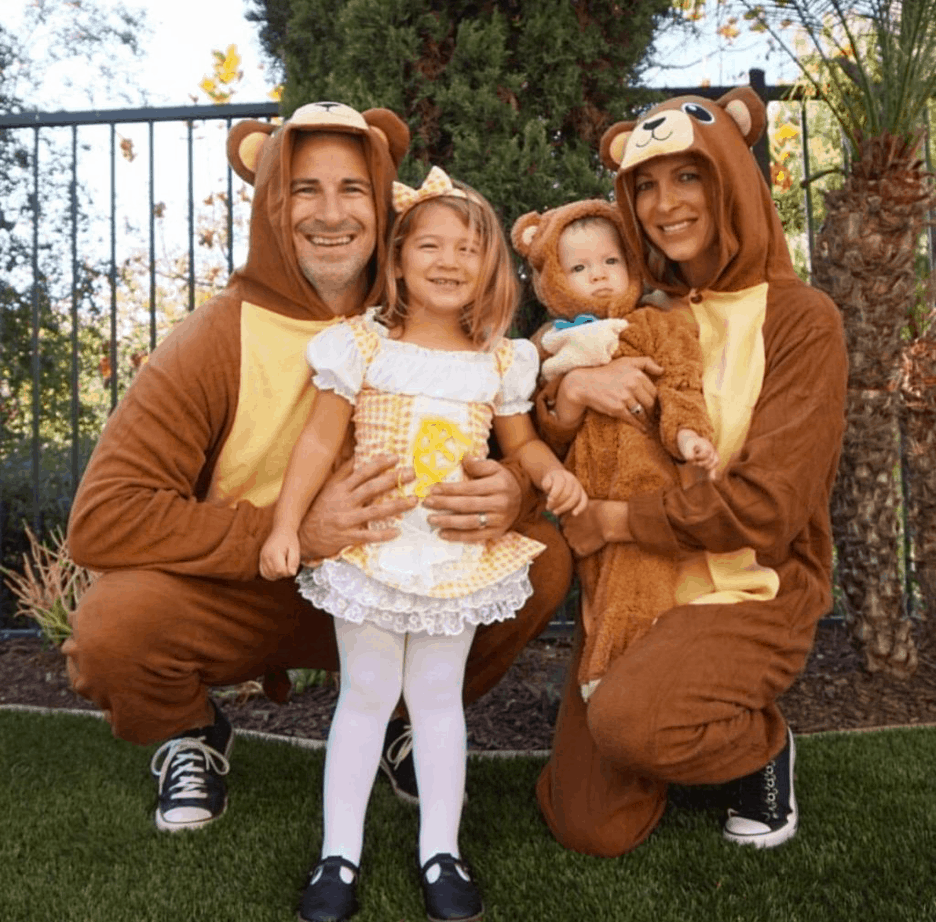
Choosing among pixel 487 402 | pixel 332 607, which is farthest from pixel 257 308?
pixel 332 607

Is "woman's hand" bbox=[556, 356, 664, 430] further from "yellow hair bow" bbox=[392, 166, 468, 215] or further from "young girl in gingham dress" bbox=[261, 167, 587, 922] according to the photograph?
"yellow hair bow" bbox=[392, 166, 468, 215]

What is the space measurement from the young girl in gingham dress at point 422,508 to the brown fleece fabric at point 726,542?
310 mm

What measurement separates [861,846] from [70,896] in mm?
1724

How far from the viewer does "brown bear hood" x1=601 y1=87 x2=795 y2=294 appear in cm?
220

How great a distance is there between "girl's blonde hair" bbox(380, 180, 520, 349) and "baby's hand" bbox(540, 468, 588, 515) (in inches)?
13.6

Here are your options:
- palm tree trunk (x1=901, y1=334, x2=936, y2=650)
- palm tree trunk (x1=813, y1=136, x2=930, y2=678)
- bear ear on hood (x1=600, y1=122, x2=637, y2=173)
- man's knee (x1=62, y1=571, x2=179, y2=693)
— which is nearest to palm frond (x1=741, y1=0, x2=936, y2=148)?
palm tree trunk (x1=813, y1=136, x2=930, y2=678)

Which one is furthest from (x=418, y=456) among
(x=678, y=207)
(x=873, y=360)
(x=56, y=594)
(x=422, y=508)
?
(x=56, y=594)

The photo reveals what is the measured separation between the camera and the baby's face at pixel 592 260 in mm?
2281

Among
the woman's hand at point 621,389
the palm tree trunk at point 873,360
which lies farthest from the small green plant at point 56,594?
the palm tree trunk at point 873,360

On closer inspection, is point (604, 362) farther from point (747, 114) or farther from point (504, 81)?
point (504, 81)

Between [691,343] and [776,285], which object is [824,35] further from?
[691,343]

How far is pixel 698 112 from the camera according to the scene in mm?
2240

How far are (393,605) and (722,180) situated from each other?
1.20 m

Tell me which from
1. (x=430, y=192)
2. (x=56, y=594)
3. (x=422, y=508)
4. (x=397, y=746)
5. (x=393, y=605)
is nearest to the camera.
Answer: (x=393, y=605)
